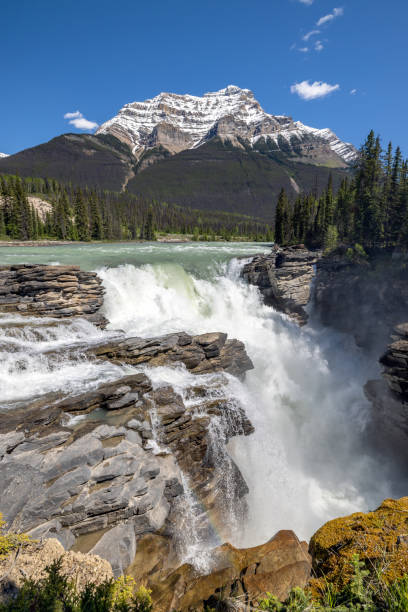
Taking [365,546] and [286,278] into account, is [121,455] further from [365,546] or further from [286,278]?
[286,278]

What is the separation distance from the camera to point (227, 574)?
19.8 feet

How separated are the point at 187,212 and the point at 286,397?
196116 millimetres

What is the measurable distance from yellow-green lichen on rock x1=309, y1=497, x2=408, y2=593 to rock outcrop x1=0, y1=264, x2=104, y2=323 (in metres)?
16.3

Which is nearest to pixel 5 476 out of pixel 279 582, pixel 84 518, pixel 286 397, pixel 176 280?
pixel 84 518

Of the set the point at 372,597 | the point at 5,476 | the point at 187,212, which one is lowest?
the point at 5,476

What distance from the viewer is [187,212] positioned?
19950cm

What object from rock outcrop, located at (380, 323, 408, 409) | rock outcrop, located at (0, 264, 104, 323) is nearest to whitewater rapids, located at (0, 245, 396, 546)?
rock outcrop, located at (0, 264, 104, 323)

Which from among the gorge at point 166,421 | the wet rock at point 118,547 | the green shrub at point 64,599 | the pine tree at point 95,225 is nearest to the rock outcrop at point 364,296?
the gorge at point 166,421

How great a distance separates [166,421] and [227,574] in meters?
5.19

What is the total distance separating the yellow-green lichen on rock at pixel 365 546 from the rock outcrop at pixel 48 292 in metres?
16.3

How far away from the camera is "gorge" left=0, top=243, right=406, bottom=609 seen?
7527 millimetres

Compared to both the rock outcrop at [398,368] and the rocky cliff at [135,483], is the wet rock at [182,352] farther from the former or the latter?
the rock outcrop at [398,368]

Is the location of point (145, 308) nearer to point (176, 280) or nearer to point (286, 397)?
point (176, 280)


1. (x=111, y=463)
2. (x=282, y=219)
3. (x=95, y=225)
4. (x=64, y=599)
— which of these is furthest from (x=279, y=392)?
(x=95, y=225)
